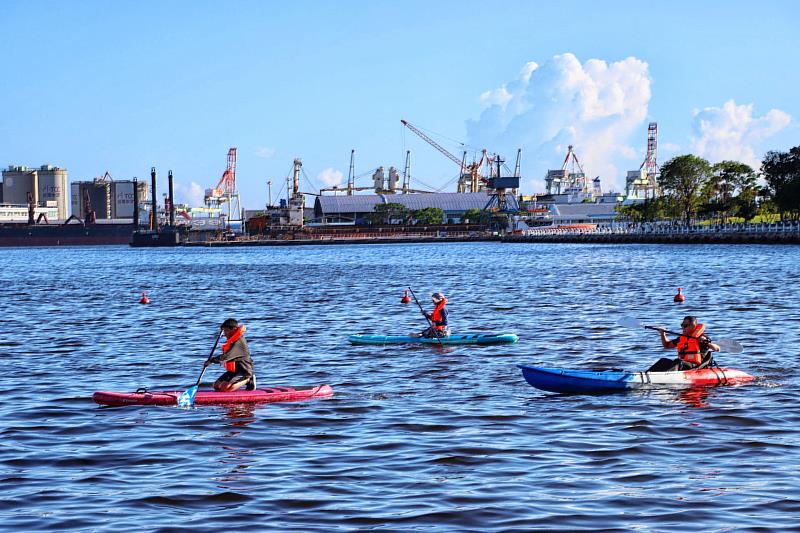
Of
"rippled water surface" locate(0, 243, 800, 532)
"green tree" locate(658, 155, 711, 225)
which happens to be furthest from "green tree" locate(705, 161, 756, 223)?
"rippled water surface" locate(0, 243, 800, 532)

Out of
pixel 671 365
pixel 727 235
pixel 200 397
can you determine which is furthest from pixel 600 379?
pixel 727 235

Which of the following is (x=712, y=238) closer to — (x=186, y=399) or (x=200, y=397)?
(x=200, y=397)

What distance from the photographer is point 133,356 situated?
115 ft

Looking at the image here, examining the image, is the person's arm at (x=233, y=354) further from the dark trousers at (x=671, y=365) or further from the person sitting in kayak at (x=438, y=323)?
the person sitting in kayak at (x=438, y=323)

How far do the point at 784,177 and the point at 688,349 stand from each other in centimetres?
15103

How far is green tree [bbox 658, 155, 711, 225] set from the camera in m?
195

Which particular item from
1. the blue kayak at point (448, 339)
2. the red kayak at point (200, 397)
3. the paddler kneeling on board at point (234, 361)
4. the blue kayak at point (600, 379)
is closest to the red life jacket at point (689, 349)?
the blue kayak at point (600, 379)

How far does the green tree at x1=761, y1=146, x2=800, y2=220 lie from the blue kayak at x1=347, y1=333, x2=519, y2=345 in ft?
435

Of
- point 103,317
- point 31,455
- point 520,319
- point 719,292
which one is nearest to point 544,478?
point 31,455

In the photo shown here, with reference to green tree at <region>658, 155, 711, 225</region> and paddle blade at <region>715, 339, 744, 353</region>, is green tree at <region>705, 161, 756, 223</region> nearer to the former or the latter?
green tree at <region>658, 155, 711, 225</region>

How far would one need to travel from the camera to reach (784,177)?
166625 mm

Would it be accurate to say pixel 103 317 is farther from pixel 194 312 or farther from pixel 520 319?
pixel 520 319

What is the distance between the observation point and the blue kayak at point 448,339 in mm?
35281

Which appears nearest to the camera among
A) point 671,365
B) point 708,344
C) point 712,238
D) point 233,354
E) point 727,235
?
point 233,354
